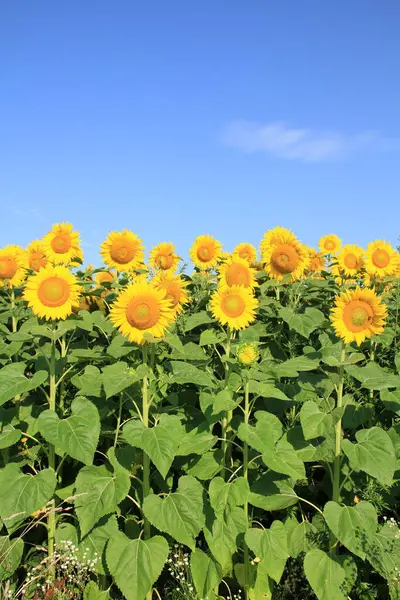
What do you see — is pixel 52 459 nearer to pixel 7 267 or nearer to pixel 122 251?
pixel 122 251

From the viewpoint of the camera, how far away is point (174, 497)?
169 inches

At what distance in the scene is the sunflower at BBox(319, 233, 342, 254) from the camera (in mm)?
9078

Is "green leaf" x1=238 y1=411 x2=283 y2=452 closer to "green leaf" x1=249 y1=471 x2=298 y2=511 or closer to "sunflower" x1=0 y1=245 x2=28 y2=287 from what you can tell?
"green leaf" x1=249 y1=471 x2=298 y2=511

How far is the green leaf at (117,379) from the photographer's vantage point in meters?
4.01

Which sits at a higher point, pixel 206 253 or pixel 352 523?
pixel 206 253

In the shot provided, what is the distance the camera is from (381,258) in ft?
21.5

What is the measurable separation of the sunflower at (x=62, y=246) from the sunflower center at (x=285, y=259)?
204 cm

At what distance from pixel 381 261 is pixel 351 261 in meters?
0.34

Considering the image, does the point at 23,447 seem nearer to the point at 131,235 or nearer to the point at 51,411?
the point at 51,411

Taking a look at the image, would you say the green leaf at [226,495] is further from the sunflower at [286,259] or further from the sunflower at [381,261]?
the sunflower at [381,261]

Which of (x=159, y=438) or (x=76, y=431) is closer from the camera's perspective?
(x=159, y=438)

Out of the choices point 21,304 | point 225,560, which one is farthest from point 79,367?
point 225,560

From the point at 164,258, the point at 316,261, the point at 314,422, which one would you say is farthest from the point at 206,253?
the point at 314,422

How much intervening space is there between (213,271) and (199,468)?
12.9 ft
